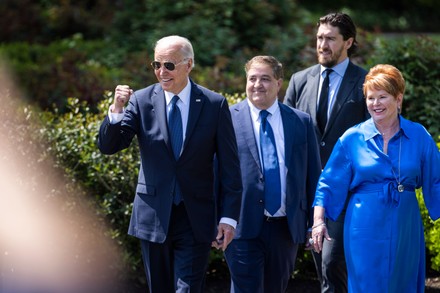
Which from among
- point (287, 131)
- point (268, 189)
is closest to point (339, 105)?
point (287, 131)

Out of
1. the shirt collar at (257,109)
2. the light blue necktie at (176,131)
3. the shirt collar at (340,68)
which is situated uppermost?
the shirt collar at (340,68)

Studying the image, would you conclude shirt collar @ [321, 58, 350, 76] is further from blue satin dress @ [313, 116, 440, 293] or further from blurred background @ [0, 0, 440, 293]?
blurred background @ [0, 0, 440, 293]

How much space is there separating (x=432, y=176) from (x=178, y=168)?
4.82ft

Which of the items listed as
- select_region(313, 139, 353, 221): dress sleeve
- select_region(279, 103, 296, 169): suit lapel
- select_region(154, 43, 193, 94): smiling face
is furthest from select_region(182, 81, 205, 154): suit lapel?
select_region(313, 139, 353, 221): dress sleeve

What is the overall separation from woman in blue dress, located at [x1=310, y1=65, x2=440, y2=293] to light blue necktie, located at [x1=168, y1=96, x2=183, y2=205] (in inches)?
32.8

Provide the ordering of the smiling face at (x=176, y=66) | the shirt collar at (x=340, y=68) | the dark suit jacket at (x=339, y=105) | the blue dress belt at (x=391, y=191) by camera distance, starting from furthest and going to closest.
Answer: the shirt collar at (x=340, y=68), the dark suit jacket at (x=339, y=105), the smiling face at (x=176, y=66), the blue dress belt at (x=391, y=191)

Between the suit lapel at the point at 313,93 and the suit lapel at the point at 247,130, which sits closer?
the suit lapel at the point at 247,130

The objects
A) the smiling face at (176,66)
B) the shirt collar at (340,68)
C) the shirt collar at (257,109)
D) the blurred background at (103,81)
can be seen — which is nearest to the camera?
the smiling face at (176,66)

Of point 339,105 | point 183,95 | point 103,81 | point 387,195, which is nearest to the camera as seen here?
point 387,195

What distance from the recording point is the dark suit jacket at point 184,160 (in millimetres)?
5305

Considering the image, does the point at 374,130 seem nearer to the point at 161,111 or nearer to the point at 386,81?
the point at 386,81

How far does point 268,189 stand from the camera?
577 centimetres

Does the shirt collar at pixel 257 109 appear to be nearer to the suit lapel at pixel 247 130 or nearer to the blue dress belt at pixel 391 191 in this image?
the suit lapel at pixel 247 130

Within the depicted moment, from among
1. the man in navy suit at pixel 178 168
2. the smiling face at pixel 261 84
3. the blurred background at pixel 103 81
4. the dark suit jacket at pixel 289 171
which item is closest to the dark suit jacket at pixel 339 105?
the dark suit jacket at pixel 289 171
